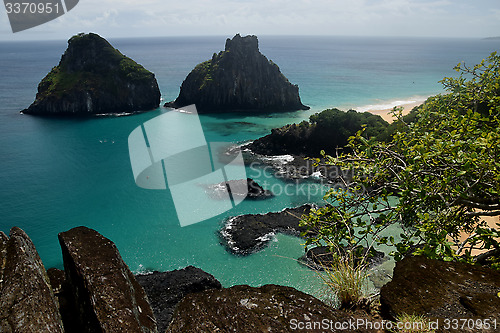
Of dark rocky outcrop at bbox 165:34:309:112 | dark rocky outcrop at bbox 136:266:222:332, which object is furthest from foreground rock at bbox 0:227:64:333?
dark rocky outcrop at bbox 165:34:309:112

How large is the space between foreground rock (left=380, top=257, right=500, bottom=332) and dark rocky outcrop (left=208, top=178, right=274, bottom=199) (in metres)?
30.7

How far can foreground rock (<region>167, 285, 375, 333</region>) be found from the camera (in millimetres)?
4285

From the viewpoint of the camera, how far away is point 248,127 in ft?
220

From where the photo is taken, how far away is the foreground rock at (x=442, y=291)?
4.33 meters

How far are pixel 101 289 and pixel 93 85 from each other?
88.3m

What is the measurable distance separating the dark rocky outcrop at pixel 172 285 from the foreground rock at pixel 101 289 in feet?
41.8

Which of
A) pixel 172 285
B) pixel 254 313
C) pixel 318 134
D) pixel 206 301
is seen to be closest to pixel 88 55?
pixel 318 134

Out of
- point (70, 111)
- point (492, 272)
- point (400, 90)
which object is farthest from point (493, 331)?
point (400, 90)

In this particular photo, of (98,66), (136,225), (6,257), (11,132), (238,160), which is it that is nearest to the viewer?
(6,257)

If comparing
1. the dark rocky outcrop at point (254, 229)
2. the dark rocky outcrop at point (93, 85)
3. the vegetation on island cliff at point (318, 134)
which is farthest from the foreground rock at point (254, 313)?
the dark rocky outcrop at point (93, 85)

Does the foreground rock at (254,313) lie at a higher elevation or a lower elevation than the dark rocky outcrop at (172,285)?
higher

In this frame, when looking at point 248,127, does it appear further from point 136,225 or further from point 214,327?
point 214,327

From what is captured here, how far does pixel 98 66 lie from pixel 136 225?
70.6 metres

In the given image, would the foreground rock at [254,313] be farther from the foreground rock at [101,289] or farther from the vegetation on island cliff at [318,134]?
the vegetation on island cliff at [318,134]
